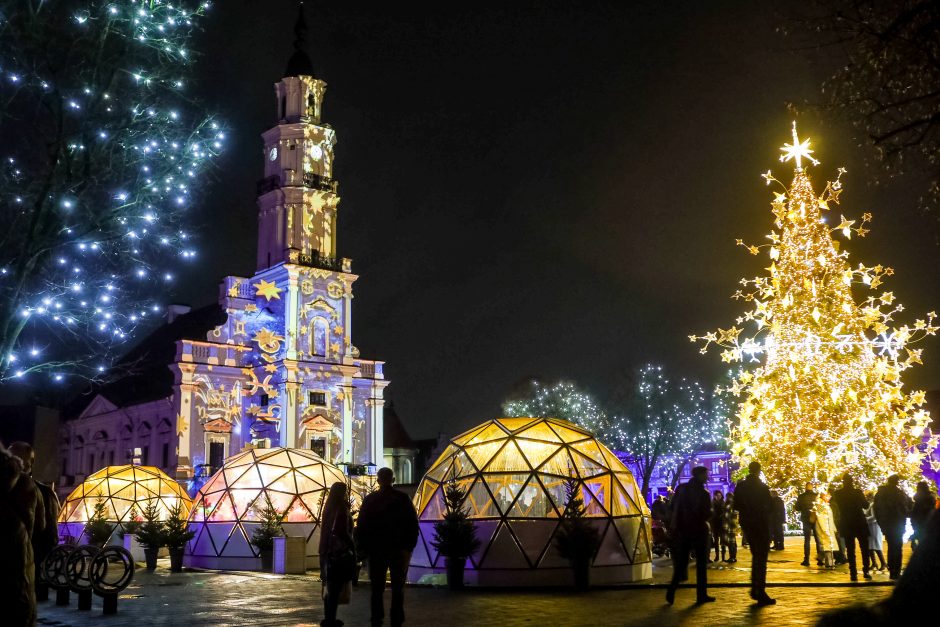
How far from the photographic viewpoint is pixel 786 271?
67.0ft

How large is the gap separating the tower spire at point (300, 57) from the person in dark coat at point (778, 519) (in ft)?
147

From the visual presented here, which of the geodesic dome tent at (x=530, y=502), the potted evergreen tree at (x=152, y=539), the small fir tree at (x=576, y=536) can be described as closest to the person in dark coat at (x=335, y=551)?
the small fir tree at (x=576, y=536)

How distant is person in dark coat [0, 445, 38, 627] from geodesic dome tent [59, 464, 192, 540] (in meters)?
26.6

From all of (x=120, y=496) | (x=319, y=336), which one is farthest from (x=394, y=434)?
(x=120, y=496)

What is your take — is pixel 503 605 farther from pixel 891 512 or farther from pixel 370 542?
pixel 891 512

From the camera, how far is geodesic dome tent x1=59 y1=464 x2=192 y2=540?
3219cm

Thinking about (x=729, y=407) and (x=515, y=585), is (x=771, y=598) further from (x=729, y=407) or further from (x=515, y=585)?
(x=729, y=407)

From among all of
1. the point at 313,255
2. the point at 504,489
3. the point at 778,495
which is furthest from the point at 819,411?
the point at 313,255

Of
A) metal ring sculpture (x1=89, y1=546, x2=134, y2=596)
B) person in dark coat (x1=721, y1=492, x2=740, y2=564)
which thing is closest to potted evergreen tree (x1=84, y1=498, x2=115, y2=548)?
metal ring sculpture (x1=89, y1=546, x2=134, y2=596)

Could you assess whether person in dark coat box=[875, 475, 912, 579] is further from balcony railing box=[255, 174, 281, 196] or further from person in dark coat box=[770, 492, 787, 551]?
balcony railing box=[255, 174, 281, 196]

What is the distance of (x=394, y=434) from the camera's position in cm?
Answer: 7512

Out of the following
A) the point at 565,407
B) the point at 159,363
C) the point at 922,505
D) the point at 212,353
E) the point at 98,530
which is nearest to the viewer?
the point at 922,505

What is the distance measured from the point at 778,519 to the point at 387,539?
16.0 meters

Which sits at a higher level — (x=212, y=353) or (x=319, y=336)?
(x=319, y=336)
